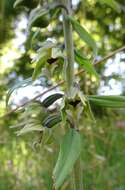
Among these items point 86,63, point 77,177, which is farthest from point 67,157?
point 86,63

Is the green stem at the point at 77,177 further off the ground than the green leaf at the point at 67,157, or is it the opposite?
the green leaf at the point at 67,157

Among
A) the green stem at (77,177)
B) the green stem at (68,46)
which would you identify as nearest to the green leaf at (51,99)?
the green stem at (68,46)

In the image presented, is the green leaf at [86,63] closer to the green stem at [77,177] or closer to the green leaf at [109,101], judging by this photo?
the green leaf at [109,101]

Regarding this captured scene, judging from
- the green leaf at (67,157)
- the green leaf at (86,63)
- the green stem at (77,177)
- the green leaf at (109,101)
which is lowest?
the green stem at (77,177)

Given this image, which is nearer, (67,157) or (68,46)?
(67,157)

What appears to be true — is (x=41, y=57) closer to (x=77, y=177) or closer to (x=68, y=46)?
(x=68, y=46)

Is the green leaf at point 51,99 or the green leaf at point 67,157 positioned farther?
the green leaf at point 51,99

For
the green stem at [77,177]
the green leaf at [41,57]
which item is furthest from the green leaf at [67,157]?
the green leaf at [41,57]

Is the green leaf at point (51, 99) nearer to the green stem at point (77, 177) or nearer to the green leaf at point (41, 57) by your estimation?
the green leaf at point (41, 57)
